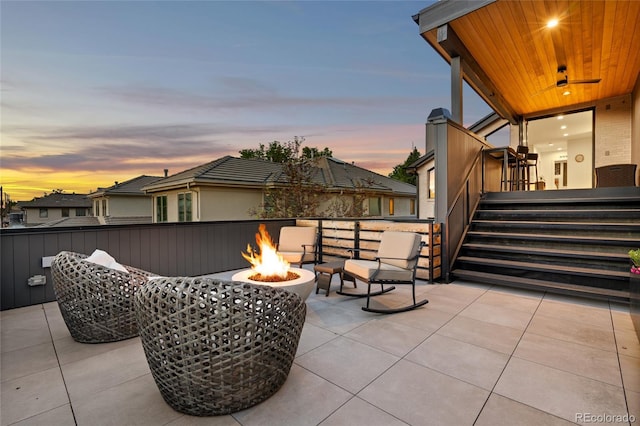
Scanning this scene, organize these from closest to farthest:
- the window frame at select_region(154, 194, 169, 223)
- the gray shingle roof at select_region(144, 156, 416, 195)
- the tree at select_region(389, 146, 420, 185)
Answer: the gray shingle roof at select_region(144, 156, 416, 195), the window frame at select_region(154, 194, 169, 223), the tree at select_region(389, 146, 420, 185)

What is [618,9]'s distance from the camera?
4176 mm

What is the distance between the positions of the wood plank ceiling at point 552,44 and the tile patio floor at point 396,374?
409 centimetres

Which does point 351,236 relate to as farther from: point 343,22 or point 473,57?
point 343,22

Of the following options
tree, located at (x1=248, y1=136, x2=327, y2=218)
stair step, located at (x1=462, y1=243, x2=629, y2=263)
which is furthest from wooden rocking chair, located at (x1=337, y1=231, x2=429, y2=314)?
tree, located at (x1=248, y1=136, x2=327, y2=218)

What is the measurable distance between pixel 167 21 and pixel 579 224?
333 inches

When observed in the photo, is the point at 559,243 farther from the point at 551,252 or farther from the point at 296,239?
the point at 296,239

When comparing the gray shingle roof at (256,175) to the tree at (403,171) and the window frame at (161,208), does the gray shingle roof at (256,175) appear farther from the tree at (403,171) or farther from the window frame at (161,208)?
the tree at (403,171)

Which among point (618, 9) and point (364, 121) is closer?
point (618, 9)

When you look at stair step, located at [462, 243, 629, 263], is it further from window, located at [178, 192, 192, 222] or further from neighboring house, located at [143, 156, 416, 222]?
window, located at [178, 192, 192, 222]

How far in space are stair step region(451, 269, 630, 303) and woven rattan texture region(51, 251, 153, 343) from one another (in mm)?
4440

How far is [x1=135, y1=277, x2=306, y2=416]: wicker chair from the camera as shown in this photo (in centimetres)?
163

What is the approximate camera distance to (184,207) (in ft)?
33.9

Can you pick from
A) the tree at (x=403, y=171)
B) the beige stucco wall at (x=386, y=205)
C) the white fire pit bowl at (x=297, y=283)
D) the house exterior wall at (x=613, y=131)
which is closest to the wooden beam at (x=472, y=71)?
the house exterior wall at (x=613, y=131)

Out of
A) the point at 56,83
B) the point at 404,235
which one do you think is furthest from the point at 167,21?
the point at 404,235
